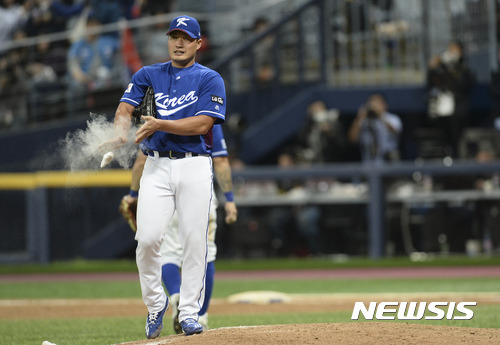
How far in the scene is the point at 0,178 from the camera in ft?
45.7

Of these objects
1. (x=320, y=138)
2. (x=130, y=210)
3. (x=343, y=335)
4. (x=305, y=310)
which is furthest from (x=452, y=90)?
(x=343, y=335)

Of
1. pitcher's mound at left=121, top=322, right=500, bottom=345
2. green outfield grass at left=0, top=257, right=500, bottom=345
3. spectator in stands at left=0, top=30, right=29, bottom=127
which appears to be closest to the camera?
pitcher's mound at left=121, top=322, right=500, bottom=345

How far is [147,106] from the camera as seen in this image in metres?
5.50

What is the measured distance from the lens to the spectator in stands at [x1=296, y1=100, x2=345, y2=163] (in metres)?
13.6

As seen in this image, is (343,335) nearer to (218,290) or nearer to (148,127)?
(148,127)

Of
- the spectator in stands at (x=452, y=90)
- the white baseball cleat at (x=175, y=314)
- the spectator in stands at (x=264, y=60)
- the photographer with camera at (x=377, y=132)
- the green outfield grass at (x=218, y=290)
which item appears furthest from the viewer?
the spectator in stands at (x=264, y=60)

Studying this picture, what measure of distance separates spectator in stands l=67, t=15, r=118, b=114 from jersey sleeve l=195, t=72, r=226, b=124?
994 cm

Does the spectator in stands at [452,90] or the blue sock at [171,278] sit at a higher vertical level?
the spectator in stands at [452,90]

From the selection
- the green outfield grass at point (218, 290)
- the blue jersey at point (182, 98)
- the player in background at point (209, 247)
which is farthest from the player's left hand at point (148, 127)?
the green outfield grass at point (218, 290)

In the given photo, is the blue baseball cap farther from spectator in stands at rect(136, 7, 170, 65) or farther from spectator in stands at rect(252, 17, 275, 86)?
spectator in stands at rect(136, 7, 170, 65)

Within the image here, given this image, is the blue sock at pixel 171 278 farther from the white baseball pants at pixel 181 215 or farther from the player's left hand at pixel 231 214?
the white baseball pants at pixel 181 215

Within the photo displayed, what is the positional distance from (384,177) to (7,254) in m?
6.12

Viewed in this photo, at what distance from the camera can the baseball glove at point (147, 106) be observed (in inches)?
216

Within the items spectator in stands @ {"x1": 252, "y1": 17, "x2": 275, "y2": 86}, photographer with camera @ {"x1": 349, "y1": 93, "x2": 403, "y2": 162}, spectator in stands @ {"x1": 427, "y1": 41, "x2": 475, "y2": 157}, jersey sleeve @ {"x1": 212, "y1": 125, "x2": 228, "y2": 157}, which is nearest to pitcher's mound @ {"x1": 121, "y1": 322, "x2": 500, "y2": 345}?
jersey sleeve @ {"x1": 212, "y1": 125, "x2": 228, "y2": 157}
